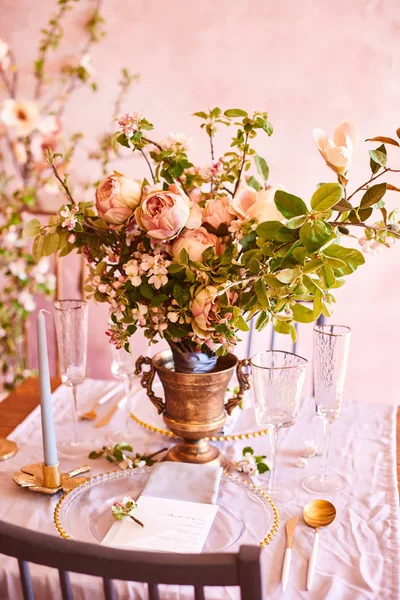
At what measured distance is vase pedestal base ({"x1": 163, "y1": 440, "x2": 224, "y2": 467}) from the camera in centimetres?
139

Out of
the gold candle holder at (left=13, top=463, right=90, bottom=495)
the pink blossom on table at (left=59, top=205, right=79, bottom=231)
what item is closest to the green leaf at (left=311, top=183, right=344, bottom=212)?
the pink blossom on table at (left=59, top=205, right=79, bottom=231)

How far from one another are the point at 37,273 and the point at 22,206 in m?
0.33

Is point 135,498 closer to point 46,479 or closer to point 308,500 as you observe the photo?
point 46,479

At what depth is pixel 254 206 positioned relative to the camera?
118 cm

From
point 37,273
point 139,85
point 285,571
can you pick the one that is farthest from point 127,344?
point 139,85

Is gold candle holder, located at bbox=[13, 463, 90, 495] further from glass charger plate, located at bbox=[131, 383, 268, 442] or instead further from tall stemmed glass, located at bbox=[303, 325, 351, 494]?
tall stemmed glass, located at bbox=[303, 325, 351, 494]

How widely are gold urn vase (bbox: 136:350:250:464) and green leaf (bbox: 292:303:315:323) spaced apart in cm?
17

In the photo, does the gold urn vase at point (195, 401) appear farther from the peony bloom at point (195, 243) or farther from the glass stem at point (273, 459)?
the peony bloom at point (195, 243)

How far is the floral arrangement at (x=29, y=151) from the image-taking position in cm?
273

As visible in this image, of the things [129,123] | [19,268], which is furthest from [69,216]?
[19,268]

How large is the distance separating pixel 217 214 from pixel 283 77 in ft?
5.52

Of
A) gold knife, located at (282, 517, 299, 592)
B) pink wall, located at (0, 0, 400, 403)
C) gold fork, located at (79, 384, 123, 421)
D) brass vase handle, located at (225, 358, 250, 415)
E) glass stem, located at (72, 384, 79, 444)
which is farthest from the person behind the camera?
pink wall, located at (0, 0, 400, 403)

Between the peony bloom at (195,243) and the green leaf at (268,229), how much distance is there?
97 millimetres

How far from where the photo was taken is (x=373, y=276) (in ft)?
9.05
